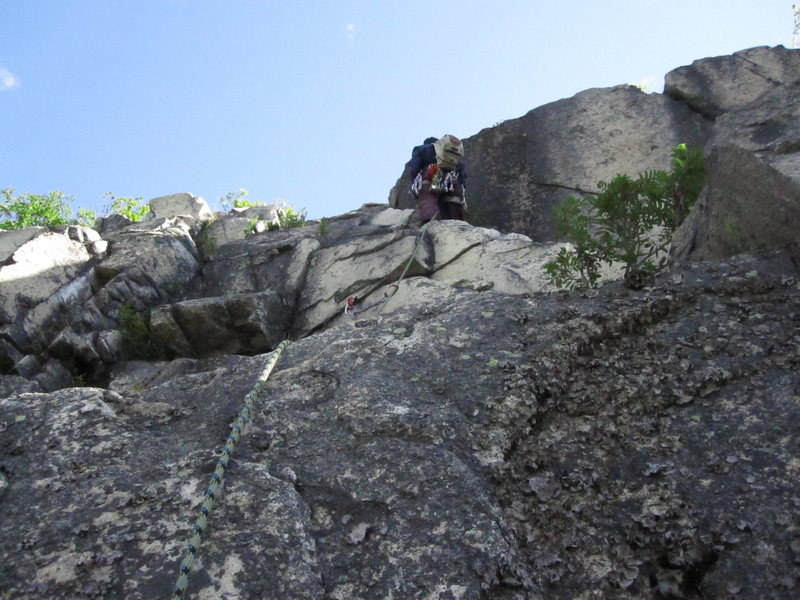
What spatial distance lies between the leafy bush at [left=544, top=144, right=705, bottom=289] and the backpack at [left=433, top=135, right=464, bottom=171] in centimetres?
451

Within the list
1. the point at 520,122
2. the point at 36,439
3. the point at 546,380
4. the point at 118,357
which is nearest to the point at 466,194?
the point at 520,122

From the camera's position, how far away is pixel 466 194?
42.1ft

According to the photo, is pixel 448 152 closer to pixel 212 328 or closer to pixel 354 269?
pixel 354 269

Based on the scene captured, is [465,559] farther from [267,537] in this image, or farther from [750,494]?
[750,494]

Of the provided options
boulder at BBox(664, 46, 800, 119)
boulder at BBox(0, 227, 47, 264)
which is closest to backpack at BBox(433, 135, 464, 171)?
boulder at BBox(664, 46, 800, 119)

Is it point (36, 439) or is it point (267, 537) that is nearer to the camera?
point (267, 537)

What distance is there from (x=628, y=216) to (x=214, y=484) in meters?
4.62

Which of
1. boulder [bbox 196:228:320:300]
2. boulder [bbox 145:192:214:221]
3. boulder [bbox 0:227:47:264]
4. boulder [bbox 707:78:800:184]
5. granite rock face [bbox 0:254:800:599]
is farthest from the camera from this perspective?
boulder [bbox 145:192:214:221]

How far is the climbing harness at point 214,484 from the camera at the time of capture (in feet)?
10.6

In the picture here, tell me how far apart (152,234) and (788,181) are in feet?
28.1

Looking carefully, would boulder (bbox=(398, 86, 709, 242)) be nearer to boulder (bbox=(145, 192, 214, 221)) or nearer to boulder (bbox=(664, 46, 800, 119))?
boulder (bbox=(664, 46, 800, 119))

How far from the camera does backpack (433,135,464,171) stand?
11.8 m

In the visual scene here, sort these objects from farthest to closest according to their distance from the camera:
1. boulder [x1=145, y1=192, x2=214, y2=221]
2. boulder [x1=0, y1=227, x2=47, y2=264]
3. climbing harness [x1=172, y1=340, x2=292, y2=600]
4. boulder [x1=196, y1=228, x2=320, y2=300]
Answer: boulder [x1=145, y1=192, x2=214, y2=221] → boulder [x1=0, y1=227, x2=47, y2=264] → boulder [x1=196, y1=228, x2=320, y2=300] → climbing harness [x1=172, y1=340, x2=292, y2=600]

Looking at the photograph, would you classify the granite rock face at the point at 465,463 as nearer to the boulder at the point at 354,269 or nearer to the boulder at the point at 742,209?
the boulder at the point at 742,209
